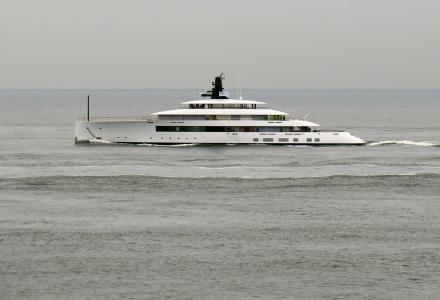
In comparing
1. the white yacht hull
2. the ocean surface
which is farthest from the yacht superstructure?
the ocean surface

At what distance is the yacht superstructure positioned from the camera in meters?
97.6

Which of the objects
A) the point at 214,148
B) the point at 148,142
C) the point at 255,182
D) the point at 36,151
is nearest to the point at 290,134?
the point at 214,148

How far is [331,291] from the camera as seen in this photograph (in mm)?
36906

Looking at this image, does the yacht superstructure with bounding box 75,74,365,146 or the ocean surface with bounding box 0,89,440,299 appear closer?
the ocean surface with bounding box 0,89,440,299

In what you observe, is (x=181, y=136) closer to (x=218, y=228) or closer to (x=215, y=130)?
(x=215, y=130)

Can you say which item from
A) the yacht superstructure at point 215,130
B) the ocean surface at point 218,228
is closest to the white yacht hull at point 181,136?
the yacht superstructure at point 215,130

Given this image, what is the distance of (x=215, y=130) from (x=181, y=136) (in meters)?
3.39

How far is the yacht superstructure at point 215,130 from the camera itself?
97625 millimetres

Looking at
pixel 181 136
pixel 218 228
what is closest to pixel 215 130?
pixel 181 136

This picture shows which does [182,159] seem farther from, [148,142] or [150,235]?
[150,235]

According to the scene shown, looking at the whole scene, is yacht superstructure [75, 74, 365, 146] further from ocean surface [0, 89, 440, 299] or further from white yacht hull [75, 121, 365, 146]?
ocean surface [0, 89, 440, 299]

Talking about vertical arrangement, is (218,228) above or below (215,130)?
below

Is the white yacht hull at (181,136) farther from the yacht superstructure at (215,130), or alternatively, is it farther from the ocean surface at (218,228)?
the ocean surface at (218,228)

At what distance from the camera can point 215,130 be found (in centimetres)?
9831
